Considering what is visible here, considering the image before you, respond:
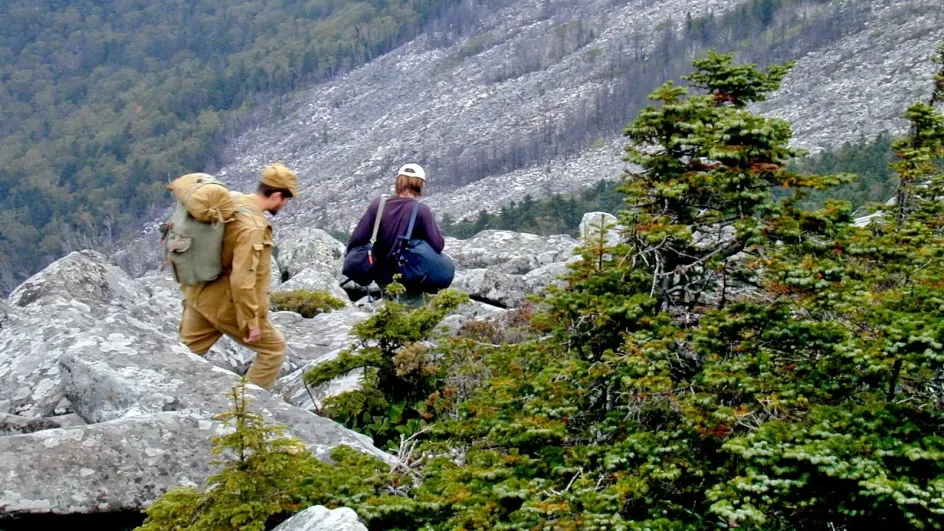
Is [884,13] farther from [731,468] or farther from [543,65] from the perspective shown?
[731,468]

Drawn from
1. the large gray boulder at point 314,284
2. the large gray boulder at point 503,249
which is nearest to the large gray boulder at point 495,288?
the large gray boulder at point 314,284

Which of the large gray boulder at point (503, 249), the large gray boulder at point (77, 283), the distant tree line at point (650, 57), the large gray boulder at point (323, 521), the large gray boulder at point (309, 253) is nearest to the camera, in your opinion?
the large gray boulder at point (323, 521)

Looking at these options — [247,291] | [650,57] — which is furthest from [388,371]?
[650,57]

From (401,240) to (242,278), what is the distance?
89.1 inches

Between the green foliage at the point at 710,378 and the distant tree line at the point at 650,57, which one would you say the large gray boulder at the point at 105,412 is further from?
the distant tree line at the point at 650,57

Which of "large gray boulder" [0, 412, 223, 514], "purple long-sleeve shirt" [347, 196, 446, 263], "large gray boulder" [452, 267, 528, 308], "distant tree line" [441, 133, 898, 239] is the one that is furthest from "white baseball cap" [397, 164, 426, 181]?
"distant tree line" [441, 133, 898, 239]

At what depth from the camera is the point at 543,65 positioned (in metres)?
136

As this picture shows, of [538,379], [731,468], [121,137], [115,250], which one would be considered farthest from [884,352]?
[121,137]

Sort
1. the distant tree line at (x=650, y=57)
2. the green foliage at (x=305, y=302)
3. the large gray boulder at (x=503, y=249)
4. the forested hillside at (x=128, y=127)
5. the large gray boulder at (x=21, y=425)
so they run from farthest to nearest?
1. the forested hillside at (x=128, y=127)
2. the distant tree line at (x=650, y=57)
3. the large gray boulder at (x=503, y=249)
4. the green foliage at (x=305, y=302)
5. the large gray boulder at (x=21, y=425)

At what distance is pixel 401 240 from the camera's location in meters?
8.35

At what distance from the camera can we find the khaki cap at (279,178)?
6.67m

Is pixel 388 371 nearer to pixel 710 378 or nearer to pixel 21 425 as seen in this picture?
pixel 21 425

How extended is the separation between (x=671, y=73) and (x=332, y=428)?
114314 millimetres

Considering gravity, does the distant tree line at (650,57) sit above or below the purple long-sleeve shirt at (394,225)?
below
